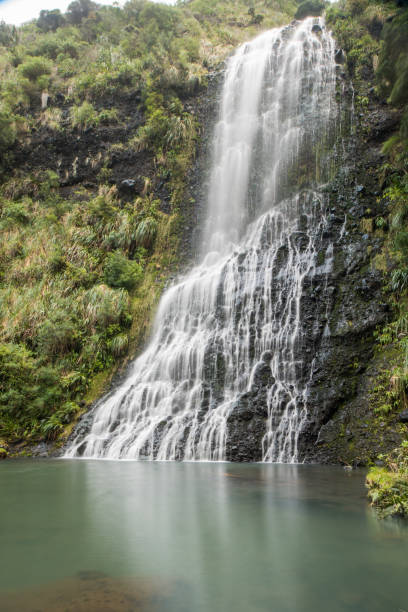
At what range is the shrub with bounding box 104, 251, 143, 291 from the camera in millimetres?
17625

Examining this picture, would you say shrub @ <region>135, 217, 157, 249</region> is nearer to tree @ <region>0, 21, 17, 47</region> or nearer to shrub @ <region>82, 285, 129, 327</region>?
shrub @ <region>82, 285, 129, 327</region>

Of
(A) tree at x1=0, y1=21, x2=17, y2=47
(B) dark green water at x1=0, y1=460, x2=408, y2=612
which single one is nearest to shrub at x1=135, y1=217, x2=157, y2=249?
(B) dark green water at x1=0, y1=460, x2=408, y2=612

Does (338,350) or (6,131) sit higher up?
(6,131)

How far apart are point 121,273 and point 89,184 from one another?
8.19 m

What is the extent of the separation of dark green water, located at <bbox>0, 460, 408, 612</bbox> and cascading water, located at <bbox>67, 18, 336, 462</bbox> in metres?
4.22

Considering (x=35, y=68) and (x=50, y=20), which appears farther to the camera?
(x=50, y=20)

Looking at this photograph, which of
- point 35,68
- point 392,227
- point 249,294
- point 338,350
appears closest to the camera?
point 338,350

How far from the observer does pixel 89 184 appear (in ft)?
76.3

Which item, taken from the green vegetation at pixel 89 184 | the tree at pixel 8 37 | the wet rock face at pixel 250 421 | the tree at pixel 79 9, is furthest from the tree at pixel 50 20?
the wet rock face at pixel 250 421

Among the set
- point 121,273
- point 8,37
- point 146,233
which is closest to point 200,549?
point 121,273

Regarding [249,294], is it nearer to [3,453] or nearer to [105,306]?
[105,306]

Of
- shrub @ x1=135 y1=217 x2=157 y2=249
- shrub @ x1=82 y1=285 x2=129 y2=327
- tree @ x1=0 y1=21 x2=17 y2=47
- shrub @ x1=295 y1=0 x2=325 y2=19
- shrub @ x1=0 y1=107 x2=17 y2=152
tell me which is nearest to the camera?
shrub @ x1=82 y1=285 x2=129 y2=327

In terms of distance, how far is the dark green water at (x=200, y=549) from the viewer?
2.84m

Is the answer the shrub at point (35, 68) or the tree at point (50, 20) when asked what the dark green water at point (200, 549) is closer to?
the shrub at point (35, 68)
